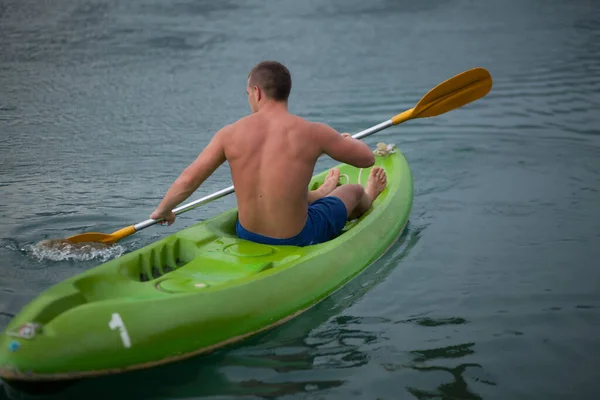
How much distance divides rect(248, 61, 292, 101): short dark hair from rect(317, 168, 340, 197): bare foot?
1.15 m

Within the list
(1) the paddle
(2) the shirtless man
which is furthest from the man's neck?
(1) the paddle

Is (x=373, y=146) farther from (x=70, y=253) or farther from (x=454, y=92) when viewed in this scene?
(x=70, y=253)

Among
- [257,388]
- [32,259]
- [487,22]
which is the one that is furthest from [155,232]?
[487,22]

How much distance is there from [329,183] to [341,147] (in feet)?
3.78

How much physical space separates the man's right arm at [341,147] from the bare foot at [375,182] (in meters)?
0.93

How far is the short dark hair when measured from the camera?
4.11m

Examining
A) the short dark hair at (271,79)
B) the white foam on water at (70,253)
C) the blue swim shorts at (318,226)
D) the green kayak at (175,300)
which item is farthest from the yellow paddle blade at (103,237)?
the short dark hair at (271,79)

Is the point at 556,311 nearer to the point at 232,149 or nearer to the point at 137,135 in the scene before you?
the point at 232,149

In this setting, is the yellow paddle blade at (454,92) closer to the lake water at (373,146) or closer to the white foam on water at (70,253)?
the lake water at (373,146)

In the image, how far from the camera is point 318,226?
4539mm

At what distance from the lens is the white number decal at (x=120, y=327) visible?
3.34m

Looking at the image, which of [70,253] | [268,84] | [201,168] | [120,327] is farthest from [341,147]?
[70,253]

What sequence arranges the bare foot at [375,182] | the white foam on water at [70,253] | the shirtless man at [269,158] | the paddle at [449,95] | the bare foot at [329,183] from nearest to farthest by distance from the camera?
the shirtless man at [269,158], the white foam on water at [70,253], the bare foot at [329,183], the bare foot at [375,182], the paddle at [449,95]

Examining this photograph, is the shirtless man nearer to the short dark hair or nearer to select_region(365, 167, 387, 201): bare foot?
the short dark hair
